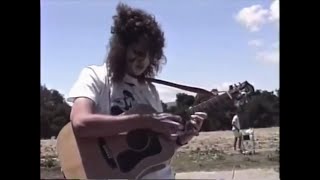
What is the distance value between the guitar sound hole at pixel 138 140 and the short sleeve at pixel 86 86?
205 mm

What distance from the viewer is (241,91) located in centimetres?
193

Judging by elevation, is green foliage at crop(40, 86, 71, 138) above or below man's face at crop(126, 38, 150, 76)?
below

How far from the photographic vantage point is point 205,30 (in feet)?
6.41

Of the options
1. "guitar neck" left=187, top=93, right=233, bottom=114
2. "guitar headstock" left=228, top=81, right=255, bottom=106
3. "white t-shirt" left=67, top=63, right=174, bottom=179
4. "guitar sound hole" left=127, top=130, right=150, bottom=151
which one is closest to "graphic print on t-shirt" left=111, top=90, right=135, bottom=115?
"white t-shirt" left=67, top=63, right=174, bottom=179

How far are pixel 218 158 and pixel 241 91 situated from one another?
293 millimetres

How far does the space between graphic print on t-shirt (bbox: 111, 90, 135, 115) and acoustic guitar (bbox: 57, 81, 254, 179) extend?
0.09 ft

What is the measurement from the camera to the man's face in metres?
1.94

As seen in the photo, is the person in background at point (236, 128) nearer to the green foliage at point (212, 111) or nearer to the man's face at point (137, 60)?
the green foliage at point (212, 111)

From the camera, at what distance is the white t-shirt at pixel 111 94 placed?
1.91 m

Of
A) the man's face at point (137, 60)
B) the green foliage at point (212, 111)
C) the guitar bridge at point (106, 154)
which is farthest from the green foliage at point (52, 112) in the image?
the man's face at point (137, 60)

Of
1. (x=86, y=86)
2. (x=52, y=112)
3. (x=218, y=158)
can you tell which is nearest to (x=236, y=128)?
(x=218, y=158)

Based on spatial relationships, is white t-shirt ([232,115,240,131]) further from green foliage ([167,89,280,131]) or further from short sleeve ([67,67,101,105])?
short sleeve ([67,67,101,105])

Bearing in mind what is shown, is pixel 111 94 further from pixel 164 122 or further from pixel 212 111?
pixel 212 111
